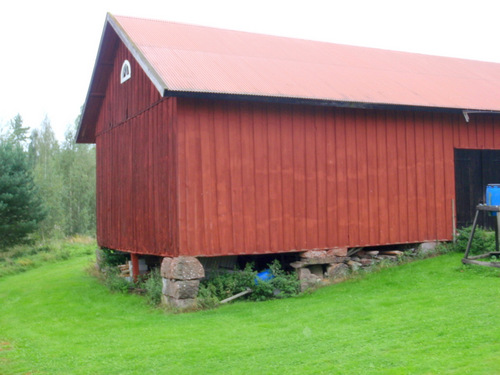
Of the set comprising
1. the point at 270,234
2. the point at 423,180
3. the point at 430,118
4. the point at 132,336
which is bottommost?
the point at 132,336

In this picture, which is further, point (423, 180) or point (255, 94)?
point (423, 180)

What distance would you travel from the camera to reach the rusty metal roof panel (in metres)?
14.4

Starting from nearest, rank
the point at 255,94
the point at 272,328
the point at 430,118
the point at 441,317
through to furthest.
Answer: the point at 441,317
the point at 272,328
the point at 255,94
the point at 430,118

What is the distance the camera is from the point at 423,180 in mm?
16844

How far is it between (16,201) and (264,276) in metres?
19.7

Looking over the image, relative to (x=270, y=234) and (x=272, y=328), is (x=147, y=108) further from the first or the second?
(x=272, y=328)

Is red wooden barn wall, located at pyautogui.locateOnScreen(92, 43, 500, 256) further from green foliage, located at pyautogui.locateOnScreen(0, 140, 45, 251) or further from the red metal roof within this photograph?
green foliage, located at pyautogui.locateOnScreen(0, 140, 45, 251)

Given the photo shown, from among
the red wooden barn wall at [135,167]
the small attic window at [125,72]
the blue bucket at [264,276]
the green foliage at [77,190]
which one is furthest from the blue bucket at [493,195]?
the green foliage at [77,190]

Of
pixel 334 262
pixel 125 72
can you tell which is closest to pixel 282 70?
pixel 125 72

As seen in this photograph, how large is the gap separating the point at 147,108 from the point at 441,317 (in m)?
9.07

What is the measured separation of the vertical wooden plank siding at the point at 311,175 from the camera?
14.1 m

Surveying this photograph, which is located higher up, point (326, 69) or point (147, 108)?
point (326, 69)

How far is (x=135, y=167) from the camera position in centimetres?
1695

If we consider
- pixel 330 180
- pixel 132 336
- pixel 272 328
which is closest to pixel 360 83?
pixel 330 180
